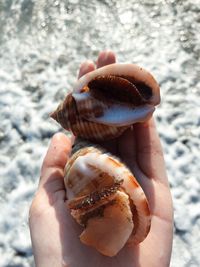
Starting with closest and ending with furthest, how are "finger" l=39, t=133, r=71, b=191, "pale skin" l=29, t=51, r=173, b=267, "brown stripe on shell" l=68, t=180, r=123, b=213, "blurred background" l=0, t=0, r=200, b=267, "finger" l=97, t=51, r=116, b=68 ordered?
"brown stripe on shell" l=68, t=180, r=123, b=213
"pale skin" l=29, t=51, r=173, b=267
"finger" l=39, t=133, r=71, b=191
"finger" l=97, t=51, r=116, b=68
"blurred background" l=0, t=0, r=200, b=267

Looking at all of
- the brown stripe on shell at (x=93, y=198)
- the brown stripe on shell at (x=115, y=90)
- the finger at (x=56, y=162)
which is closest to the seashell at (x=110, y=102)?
the brown stripe on shell at (x=115, y=90)

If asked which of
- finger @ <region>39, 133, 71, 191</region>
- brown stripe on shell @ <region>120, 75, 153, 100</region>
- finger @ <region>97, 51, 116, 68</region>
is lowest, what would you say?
finger @ <region>39, 133, 71, 191</region>

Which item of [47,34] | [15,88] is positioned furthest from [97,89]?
[47,34]

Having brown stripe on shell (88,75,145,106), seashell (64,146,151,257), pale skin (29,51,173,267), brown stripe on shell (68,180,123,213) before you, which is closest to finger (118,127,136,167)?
pale skin (29,51,173,267)

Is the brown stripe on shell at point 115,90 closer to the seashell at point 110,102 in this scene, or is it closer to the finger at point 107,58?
the seashell at point 110,102

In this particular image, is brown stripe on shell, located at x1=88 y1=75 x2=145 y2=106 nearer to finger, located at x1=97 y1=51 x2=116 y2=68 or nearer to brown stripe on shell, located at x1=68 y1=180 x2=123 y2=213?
finger, located at x1=97 y1=51 x2=116 y2=68
